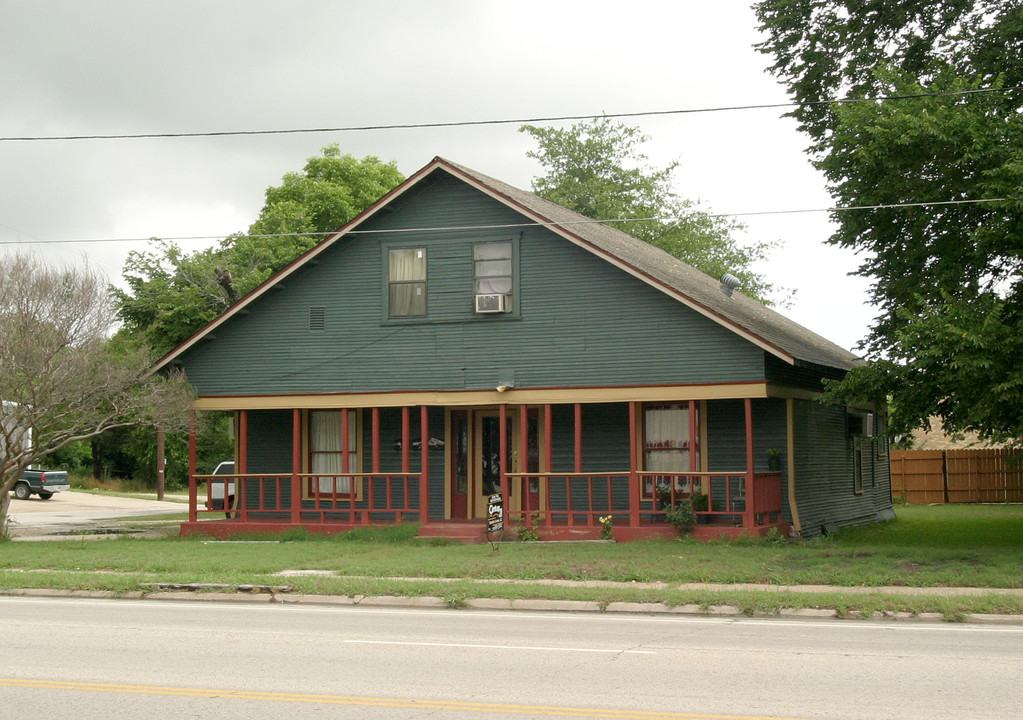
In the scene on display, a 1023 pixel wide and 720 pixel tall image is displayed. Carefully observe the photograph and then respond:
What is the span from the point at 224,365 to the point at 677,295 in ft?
33.9

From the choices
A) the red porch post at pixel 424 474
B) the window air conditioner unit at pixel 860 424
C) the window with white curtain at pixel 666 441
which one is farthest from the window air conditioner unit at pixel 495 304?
the window air conditioner unit at pixel 860 424

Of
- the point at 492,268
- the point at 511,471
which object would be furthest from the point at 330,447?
the point at 492,268

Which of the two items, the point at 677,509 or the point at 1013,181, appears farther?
the point at 677,509

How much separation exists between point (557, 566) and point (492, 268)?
8089mm

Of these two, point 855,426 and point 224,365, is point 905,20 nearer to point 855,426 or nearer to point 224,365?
point 855,426

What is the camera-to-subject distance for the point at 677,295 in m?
21.2

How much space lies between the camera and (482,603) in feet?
47.7

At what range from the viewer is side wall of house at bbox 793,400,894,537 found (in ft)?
77.2

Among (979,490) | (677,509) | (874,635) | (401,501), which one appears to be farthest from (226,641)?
(979,490)

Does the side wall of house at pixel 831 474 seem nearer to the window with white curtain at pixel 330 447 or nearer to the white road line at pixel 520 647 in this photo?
the window with white curtain at pixel 330 447

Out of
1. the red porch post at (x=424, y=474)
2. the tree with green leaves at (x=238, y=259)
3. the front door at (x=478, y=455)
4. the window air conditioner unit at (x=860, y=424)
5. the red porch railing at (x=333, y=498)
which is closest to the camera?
the red porch post at (x=424, y=474)

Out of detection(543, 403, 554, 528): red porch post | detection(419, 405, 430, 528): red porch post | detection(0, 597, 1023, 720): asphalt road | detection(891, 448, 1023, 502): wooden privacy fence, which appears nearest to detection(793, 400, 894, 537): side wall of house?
detection(543, 403, 554, 528): red porch post

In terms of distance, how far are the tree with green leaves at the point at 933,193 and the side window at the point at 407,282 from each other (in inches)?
330

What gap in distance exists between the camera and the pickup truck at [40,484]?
1796 inches
